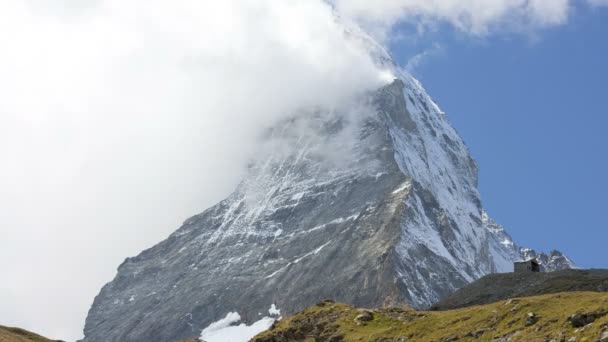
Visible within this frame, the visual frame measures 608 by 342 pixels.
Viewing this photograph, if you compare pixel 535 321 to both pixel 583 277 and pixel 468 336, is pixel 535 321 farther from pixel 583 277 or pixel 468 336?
pixel 583 277

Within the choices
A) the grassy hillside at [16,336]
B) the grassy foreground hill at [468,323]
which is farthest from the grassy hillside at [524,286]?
the grassy hillside at [16,336]

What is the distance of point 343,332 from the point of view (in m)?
141

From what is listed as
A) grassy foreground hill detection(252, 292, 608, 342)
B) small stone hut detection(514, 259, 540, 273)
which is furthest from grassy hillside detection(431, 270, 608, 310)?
grassy foreground hill detection(252, 292, 608, 342)

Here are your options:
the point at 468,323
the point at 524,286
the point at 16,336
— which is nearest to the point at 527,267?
the point at 524,286

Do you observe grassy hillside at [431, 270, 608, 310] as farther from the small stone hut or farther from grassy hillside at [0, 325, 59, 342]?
grassy hillside at [0, 325, 59, 342]

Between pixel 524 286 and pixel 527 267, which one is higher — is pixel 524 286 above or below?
below

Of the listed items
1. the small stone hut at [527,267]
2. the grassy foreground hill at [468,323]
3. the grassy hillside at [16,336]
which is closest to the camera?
the grassy foreground hill at [468,323]

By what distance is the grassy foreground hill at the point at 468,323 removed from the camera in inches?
4183

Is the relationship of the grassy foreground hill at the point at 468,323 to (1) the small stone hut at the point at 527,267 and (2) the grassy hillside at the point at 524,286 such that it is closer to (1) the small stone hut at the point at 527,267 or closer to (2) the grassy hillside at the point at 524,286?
(2) the grassy hillside at the point at 524,286

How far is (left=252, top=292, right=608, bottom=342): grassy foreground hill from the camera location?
10625cm

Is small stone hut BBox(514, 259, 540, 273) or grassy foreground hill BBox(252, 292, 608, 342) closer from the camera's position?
grassy foreground hill BBox(252, 292, 608, 342)

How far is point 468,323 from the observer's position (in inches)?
4879

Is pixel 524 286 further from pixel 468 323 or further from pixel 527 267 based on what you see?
pixel 468 323

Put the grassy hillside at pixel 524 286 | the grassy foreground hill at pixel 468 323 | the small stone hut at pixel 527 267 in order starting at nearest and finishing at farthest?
the grassy foreground hill at pixel 468 323 < the grassy hillside at pixel 524 286 < the small stone hut at pixel 527 267
